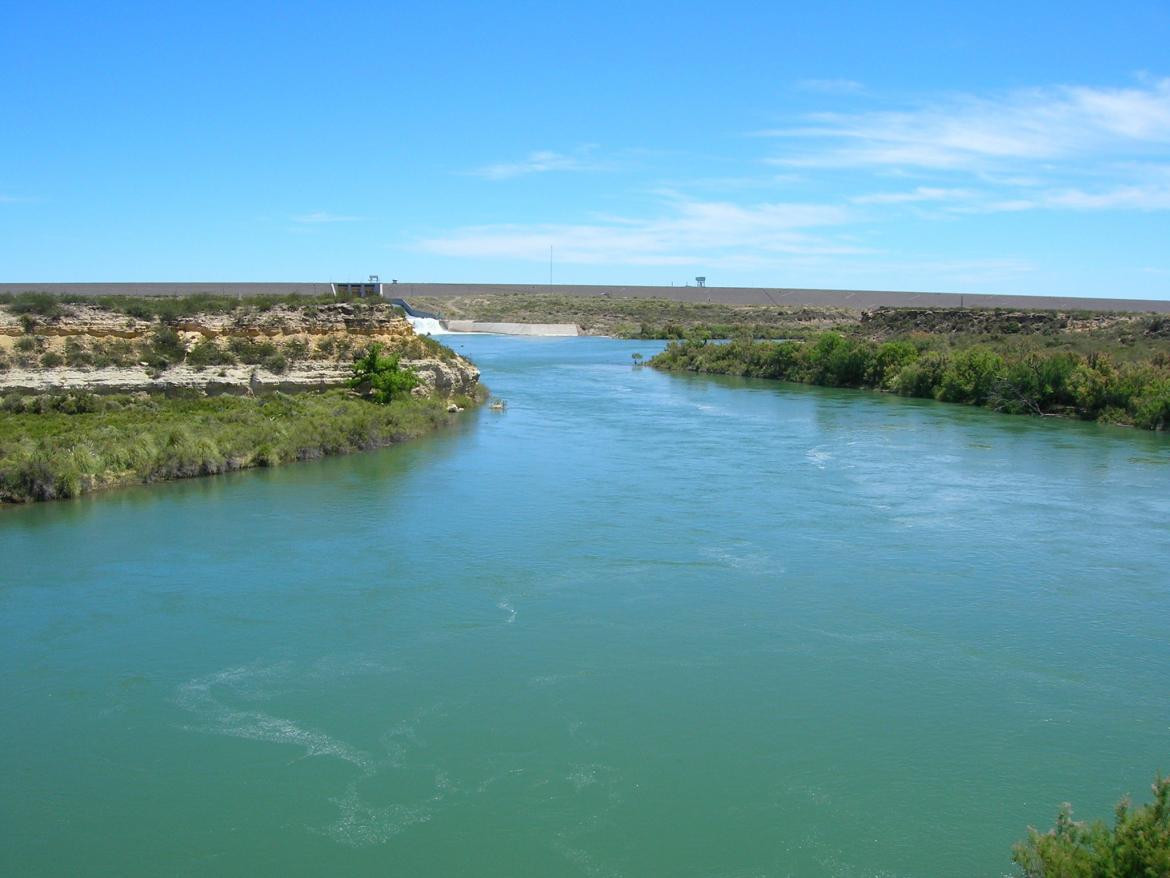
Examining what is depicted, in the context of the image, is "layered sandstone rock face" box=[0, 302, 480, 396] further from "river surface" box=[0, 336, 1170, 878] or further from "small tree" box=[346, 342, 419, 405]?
"river surface" box=[0, 336, 1170, 878]

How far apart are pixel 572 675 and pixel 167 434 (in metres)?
12.3

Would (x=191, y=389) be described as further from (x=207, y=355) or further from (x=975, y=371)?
(x=975, y=371)

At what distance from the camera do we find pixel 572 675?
10.3m

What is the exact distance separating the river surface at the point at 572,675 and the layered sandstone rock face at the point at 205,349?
757cm

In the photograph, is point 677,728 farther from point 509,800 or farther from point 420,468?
point 420,468

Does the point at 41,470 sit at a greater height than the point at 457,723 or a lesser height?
greater

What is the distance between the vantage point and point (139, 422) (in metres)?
20.7

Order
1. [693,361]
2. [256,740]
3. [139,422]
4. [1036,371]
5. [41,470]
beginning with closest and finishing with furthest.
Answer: [256,740] < [41,470] < [139,422] < [1036,371] < [693,361]

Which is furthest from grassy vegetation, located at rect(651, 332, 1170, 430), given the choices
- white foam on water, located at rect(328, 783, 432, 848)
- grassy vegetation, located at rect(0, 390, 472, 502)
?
white foam on water, located at rect(328, 783, 432, 848)

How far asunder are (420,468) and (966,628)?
12.1 m

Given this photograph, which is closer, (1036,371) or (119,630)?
(119,630)

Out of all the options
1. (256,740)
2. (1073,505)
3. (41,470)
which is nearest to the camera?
(256,740)

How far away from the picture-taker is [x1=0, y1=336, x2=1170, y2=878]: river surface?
7738mm

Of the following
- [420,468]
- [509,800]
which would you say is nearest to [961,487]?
[420,468]
